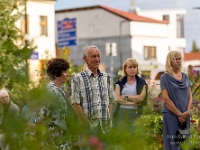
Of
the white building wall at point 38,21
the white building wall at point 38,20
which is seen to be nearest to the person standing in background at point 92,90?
the white building wall at point 38,20

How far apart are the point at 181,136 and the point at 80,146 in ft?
20.6

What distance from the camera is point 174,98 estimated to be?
885 centimetres

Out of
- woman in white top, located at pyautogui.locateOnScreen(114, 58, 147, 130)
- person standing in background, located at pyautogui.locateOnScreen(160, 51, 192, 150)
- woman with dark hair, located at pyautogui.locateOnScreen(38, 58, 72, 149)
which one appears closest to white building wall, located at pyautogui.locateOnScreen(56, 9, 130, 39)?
woman in white top, located at pyautogui.locateOnScreen(114, 58, 147, 130)

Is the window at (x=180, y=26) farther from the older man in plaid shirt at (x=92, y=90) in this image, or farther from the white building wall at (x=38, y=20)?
the older man in plaid shirt at (x=92, y=90)

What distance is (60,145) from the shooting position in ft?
9.00

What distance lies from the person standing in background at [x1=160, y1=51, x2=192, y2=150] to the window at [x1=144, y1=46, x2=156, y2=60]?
6380cm

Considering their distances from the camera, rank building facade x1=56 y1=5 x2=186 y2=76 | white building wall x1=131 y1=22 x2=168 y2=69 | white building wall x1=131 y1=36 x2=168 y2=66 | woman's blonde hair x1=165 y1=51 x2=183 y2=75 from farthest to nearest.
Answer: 1. white building wall x1=131 y1=22 x2=168 y2=69
2. white building wall x1=131 y1=36 x2=168 y2=66
3. building facade x1=56 y1=5 x2=186 y2=76
4. woman's blonde hair x1=165 y1=51 x2=183 y2=75

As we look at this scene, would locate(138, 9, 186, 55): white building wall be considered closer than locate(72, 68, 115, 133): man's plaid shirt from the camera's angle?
No

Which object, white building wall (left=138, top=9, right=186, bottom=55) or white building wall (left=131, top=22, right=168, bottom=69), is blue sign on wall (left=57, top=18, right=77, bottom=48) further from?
white building wall (left=138, top=9, right=186, bottom=55)

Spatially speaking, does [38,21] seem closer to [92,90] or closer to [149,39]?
[149,39]

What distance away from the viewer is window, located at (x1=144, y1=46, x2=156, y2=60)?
2869 inches

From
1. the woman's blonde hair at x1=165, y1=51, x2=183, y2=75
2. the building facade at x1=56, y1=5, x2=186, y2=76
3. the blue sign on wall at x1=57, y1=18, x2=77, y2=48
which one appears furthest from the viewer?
the building facade at x1=56, y1=5, x2=186, y2=76

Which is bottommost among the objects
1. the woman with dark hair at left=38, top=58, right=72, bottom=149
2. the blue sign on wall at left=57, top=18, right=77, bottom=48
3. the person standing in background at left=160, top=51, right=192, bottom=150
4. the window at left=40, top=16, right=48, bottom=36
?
the person standing in background at left=160, top=51, right=192, bottom=150

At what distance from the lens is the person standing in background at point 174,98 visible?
8.80 meters
